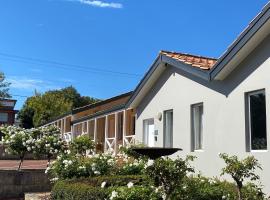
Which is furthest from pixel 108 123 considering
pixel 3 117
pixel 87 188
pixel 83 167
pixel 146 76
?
pixel 3 117

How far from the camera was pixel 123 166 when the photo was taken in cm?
1552

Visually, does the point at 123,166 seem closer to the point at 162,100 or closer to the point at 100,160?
the point at 100,160

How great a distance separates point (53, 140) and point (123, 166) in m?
6.54

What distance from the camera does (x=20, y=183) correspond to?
17.6 m

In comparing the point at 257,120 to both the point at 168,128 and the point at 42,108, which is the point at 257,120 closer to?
the point at 168,128

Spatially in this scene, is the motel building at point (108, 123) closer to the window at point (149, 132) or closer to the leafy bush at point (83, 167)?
the window at point (149, 132)

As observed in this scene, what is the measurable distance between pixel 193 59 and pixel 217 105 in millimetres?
2705

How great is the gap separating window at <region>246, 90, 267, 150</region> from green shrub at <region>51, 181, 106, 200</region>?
440 cm

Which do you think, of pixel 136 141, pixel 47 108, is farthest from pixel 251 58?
pixel 47 108

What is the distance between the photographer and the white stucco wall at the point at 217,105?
480 inches

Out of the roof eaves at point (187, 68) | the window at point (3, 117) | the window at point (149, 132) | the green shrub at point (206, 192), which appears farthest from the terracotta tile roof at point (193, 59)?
the window at point (3, 117)

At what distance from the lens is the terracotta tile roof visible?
14.9m

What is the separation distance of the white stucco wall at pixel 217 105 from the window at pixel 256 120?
17 centimetres

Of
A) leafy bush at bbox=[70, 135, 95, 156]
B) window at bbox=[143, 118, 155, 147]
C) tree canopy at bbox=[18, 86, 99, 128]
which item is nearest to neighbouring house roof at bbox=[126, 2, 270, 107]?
window at bbox=[143, 118, 155, 147]
